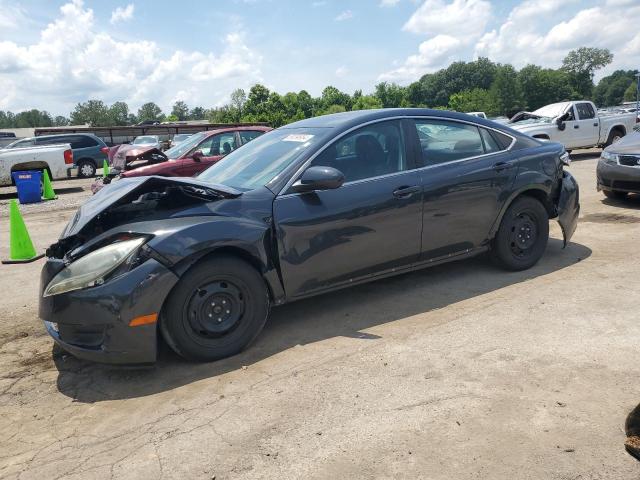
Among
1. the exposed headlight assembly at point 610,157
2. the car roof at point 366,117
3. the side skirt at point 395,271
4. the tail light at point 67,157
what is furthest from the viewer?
the tail light at point 67,157

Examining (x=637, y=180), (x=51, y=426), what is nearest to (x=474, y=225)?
(x=51, y=426)

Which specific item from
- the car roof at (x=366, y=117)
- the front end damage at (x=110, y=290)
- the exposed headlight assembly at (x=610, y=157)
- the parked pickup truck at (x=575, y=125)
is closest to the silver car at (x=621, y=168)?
the exposed headlight assembly at (x=610, y=157)

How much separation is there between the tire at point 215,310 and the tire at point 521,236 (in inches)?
102

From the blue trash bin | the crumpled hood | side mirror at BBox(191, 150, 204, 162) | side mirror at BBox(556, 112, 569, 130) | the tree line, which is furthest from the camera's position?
the tree line

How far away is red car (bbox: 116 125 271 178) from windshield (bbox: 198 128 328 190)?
16.2 ft

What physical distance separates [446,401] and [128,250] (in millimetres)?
2185

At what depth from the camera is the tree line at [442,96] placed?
7806cm

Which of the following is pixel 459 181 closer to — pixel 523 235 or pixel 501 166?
pixel 501 166

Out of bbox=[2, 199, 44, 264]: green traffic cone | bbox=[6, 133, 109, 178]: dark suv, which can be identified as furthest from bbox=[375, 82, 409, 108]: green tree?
bbox=[2, 199, 44, 264]: green traffic cone

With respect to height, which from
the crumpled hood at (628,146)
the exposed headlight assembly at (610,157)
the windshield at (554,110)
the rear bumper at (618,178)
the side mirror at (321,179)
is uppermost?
the windshield at (554,110)

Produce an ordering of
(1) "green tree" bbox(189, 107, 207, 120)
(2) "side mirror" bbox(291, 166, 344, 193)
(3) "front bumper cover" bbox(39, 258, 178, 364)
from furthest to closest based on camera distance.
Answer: (1) "green tree" bbox(189, 107, 207, 120) → (2) "side mirror" bbox(291, 166, 344, 193) → (3) "front bumper cover" bbox(39, 258, 178, 364)

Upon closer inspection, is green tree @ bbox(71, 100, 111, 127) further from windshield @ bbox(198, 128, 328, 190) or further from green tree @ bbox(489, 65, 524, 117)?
windshield @ bbox(198, 128, 328, 190)

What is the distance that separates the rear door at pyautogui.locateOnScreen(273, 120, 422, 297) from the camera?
3.91 meters

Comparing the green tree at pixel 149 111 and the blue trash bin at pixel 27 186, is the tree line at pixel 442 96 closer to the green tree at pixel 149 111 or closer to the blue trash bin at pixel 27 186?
the green tree at pixel 149 111
